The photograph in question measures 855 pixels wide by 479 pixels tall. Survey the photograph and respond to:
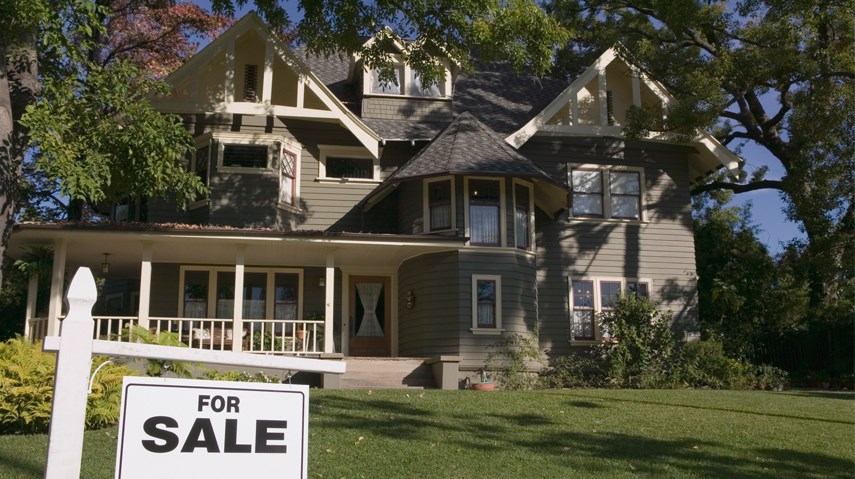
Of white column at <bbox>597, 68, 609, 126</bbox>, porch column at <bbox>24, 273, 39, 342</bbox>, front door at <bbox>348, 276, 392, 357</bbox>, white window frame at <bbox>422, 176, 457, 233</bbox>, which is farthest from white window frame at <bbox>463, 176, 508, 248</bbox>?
porch column at <bbox>24, 273, 39, 342</bbox>

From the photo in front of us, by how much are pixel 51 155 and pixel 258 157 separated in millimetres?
7316

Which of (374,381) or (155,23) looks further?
(155,23)

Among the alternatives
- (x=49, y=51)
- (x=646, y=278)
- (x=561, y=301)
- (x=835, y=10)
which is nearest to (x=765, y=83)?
(x=835, y=10)

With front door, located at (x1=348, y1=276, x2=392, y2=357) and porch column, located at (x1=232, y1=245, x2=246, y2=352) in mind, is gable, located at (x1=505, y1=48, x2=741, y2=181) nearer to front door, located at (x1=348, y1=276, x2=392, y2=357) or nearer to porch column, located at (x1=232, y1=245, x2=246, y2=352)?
front door, located at (x1=348, y1=276, x2=392, y2=357)

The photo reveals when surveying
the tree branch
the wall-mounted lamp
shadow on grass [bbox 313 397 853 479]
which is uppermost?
the tree branch

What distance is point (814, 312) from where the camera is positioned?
2355 cm

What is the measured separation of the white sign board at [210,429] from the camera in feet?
11.1

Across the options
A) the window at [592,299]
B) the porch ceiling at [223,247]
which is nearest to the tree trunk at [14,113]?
the porch ceiling at [223,247]

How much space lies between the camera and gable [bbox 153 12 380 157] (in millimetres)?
19500

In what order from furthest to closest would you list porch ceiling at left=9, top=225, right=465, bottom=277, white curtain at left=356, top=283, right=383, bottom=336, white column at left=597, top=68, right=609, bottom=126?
white column at left=597, top=68, right=609, bottom=126, white curtain at left=356, top=283, right=383, bottom=336, porch ceiling at left=9, top=225, right=465, bottom=277

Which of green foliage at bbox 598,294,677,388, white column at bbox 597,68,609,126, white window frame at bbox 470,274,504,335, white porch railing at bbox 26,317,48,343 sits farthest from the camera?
white column at bbox 597,68,609,126

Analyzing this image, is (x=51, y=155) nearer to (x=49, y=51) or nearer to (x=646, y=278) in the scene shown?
(x=49, y=51)

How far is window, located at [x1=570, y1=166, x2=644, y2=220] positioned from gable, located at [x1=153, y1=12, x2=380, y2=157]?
567cm

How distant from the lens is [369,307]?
20.8 meters
